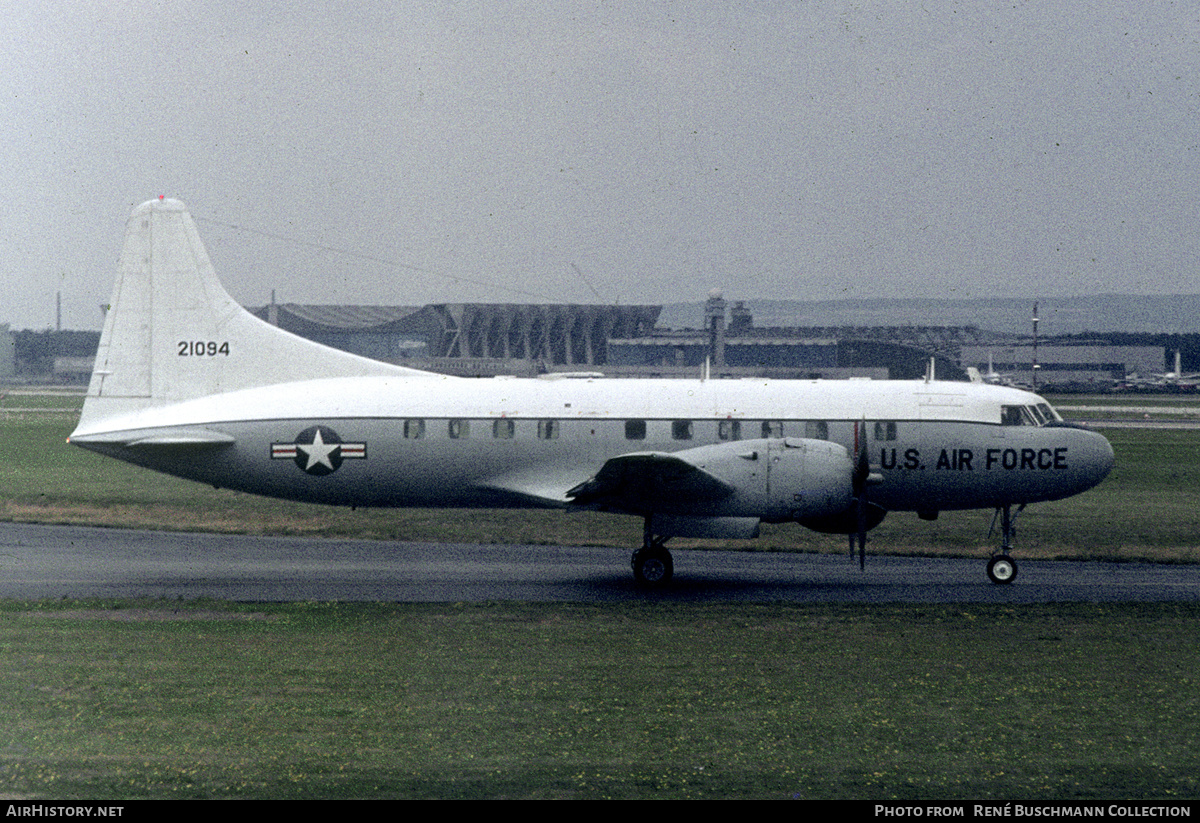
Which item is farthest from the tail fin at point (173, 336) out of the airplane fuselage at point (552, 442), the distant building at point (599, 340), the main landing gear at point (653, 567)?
the distant building at point (599, 340)

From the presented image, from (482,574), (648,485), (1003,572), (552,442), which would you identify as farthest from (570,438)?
(1003,572)

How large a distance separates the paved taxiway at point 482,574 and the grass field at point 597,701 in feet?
4.85

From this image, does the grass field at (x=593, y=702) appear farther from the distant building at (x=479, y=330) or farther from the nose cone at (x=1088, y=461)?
the distant building at (x=479, y=330)

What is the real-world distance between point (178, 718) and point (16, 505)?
2702 centimetres

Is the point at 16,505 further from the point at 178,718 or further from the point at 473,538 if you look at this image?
the point at 178,718

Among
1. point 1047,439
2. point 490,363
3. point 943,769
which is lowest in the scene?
point 943,769

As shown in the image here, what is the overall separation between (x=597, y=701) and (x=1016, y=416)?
47.2 feet

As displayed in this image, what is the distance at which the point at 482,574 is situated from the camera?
24688 millimetres

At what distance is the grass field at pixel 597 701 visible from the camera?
11.2 meters

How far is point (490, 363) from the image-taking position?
7500cm

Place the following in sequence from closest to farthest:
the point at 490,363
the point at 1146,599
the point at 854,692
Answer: the point at 854,692
the point at 1146,599
the point at 490,363

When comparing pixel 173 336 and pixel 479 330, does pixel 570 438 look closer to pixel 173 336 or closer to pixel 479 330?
pixel 173 336
